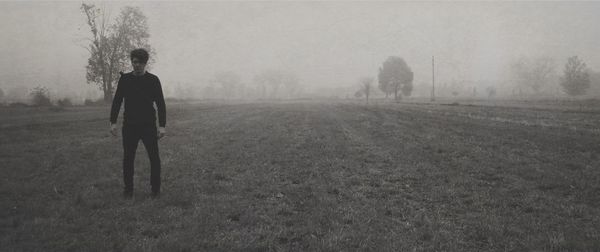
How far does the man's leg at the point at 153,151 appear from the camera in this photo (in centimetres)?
861

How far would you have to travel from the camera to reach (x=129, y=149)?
28.2 feet

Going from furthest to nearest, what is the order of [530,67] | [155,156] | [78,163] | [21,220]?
1. [530,67]
2. [78,163]
3. [155,156]
4. [21,220]

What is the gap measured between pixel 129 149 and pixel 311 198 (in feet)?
16.0

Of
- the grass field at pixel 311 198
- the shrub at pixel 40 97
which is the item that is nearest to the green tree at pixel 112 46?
the shrub at pixel 40 97

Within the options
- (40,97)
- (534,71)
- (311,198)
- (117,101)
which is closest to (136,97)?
(117,101)

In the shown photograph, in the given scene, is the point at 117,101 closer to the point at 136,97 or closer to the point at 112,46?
the point at 136,97

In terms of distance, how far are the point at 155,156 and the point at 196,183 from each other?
1949 millimetres

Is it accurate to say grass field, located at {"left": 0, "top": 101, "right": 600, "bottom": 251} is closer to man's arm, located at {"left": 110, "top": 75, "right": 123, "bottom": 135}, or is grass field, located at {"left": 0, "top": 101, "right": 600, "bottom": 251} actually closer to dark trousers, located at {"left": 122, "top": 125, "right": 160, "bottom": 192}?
dark trousers, located at {"left": 122, "top": 125, "right": 160, "bottom": 192}

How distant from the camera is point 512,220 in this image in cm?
743

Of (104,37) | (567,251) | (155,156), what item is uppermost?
(104,37)

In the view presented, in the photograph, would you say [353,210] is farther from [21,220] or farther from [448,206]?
[21,220]

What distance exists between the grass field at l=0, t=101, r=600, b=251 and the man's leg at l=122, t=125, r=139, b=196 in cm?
40

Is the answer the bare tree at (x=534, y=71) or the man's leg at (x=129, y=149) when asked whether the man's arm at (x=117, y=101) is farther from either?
the bare tree at (x=534, y=71)

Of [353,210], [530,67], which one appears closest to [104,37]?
[353,210]
